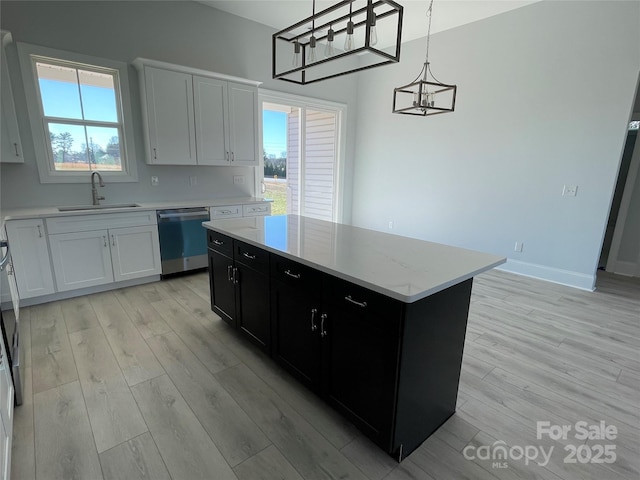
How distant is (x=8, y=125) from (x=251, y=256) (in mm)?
2731

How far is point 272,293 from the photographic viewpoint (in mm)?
2037

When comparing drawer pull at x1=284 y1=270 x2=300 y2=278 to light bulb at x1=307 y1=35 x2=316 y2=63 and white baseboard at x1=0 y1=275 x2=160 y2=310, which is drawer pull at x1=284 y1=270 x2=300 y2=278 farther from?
white baseboard at x1=0 y1=275 x2=160 y2=310

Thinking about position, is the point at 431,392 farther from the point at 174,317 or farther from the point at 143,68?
the point at 143,68

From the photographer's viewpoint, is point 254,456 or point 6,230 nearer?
point 254,456

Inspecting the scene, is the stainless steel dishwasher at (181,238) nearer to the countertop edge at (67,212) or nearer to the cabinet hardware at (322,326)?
the countertop edge at (67,212)

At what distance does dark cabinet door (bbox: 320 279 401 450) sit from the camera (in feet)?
4.56

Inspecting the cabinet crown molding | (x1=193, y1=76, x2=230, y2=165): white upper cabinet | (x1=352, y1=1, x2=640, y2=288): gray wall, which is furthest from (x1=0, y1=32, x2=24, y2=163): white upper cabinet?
(x1=352, y1=1, x2=640, y2=288): gray wall

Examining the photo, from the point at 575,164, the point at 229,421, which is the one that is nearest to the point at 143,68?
the point at 229,421

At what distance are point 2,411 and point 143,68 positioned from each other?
330cm

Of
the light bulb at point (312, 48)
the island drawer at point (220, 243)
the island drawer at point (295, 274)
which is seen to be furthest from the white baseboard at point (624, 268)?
the island drawer at point (220, 243)

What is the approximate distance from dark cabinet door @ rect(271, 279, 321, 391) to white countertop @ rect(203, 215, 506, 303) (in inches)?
9.4

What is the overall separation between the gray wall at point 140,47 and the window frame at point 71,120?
0.06 m

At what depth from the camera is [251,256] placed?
2170mm

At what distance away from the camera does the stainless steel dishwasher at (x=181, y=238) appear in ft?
11.9
